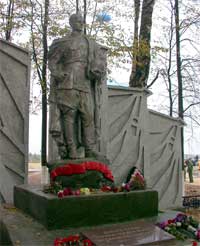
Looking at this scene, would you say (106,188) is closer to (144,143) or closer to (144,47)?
(144,143)

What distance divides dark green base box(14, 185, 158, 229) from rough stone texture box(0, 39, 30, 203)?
257cm

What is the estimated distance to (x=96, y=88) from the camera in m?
6.88

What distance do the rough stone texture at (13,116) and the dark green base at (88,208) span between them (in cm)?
257

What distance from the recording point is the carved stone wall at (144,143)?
10.1m

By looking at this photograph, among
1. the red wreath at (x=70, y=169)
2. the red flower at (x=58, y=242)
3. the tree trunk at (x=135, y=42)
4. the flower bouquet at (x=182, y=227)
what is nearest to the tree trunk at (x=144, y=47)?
the tree trunk at (x=135, y=42)

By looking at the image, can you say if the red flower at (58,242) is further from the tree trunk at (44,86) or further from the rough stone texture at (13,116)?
the tree trunk at (44,86)

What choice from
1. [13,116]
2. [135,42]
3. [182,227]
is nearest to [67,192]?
[182,227]

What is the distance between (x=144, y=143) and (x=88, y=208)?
5.41m

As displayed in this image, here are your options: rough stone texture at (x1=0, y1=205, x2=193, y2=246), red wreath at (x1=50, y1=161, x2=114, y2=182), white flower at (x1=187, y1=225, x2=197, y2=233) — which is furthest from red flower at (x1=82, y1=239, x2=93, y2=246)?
red wreath at (x1=50, y1=161, x2=114, y2=182)

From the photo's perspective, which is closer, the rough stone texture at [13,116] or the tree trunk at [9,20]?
the rough stone texture at [13,116]

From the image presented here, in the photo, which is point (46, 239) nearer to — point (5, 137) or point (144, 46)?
point (5, 137)

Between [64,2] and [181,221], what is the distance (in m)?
10.9

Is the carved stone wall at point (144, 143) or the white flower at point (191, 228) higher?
the carved stone wall at point (144, 143)

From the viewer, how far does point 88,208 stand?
531 centimetres
